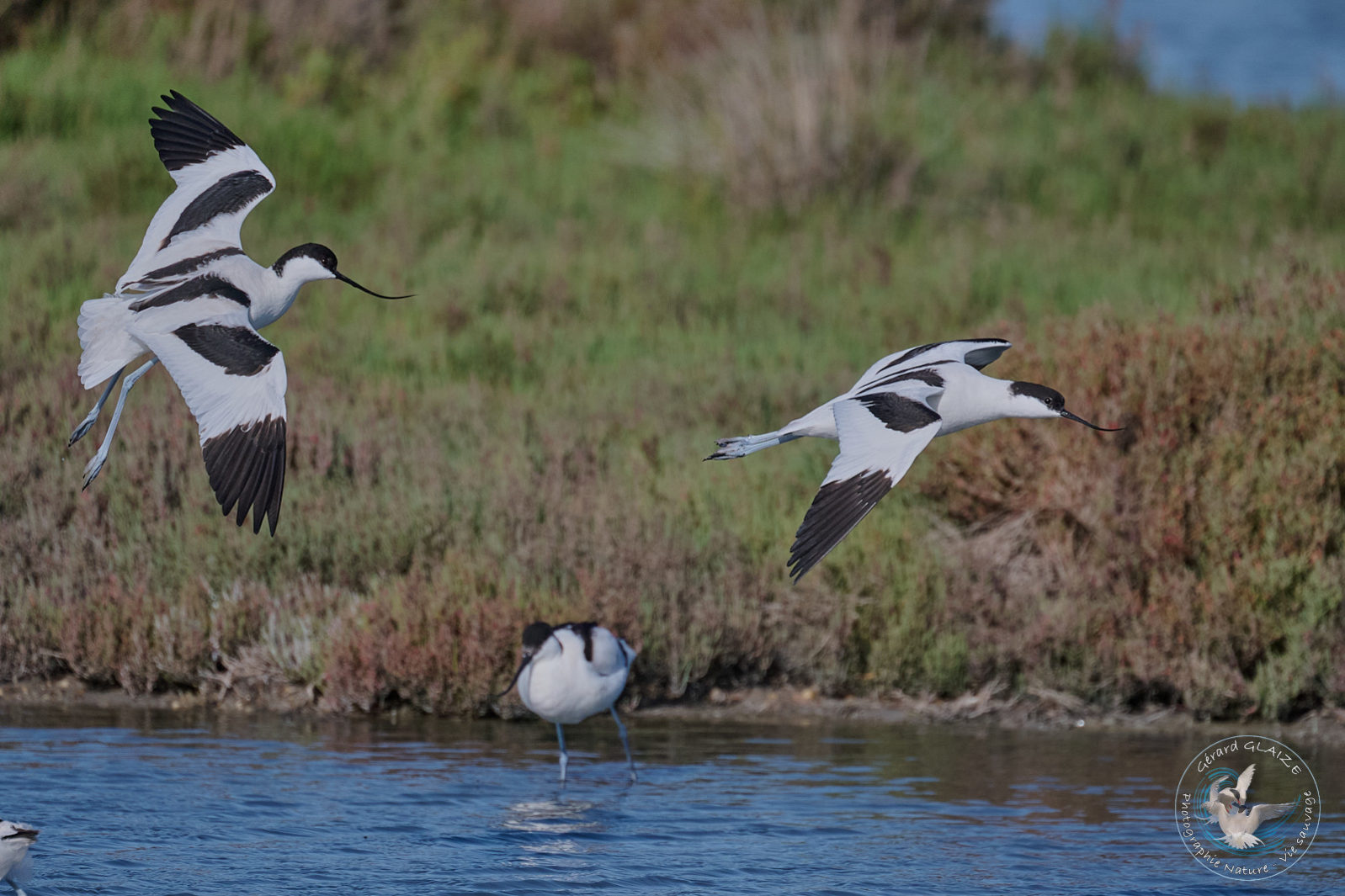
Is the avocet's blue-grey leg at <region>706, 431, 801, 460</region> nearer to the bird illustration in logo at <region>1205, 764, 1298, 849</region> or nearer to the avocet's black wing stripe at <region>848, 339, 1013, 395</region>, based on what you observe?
the avocet's black wing stripe at <region>848, 339, 1013, 395</region>

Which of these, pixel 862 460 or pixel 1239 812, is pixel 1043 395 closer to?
pixel 862 460

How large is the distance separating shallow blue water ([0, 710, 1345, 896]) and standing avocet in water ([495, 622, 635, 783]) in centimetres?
26

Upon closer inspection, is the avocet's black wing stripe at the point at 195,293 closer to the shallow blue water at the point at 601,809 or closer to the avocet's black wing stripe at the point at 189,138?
the avocet's black wing stripe at the point at 189,138

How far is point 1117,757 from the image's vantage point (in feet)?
22.5

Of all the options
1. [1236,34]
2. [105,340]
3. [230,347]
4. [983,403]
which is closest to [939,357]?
[983,403]

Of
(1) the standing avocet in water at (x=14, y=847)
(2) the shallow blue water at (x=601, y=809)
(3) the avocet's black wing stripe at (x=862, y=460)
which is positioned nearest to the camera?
(1) the standing avocet in water at (x=14, y=847)

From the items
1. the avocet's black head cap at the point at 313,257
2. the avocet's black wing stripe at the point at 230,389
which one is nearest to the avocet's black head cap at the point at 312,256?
the avocet's black head cap at the point at 313,257

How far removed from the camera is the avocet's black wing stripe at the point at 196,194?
6141 millimetres

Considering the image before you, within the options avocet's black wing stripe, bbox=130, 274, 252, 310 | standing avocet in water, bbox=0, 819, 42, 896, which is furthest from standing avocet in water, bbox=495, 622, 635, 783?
standing avocet in water, bbox=0, 819, 42, 896

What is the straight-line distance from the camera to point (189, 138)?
265 inches

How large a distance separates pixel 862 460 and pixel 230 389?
1.91m

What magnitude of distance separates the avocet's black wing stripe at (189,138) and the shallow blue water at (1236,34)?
12.6 metres

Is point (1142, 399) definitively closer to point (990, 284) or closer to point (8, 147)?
point (990, 284)

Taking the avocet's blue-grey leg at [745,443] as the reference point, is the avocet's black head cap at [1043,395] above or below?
above
